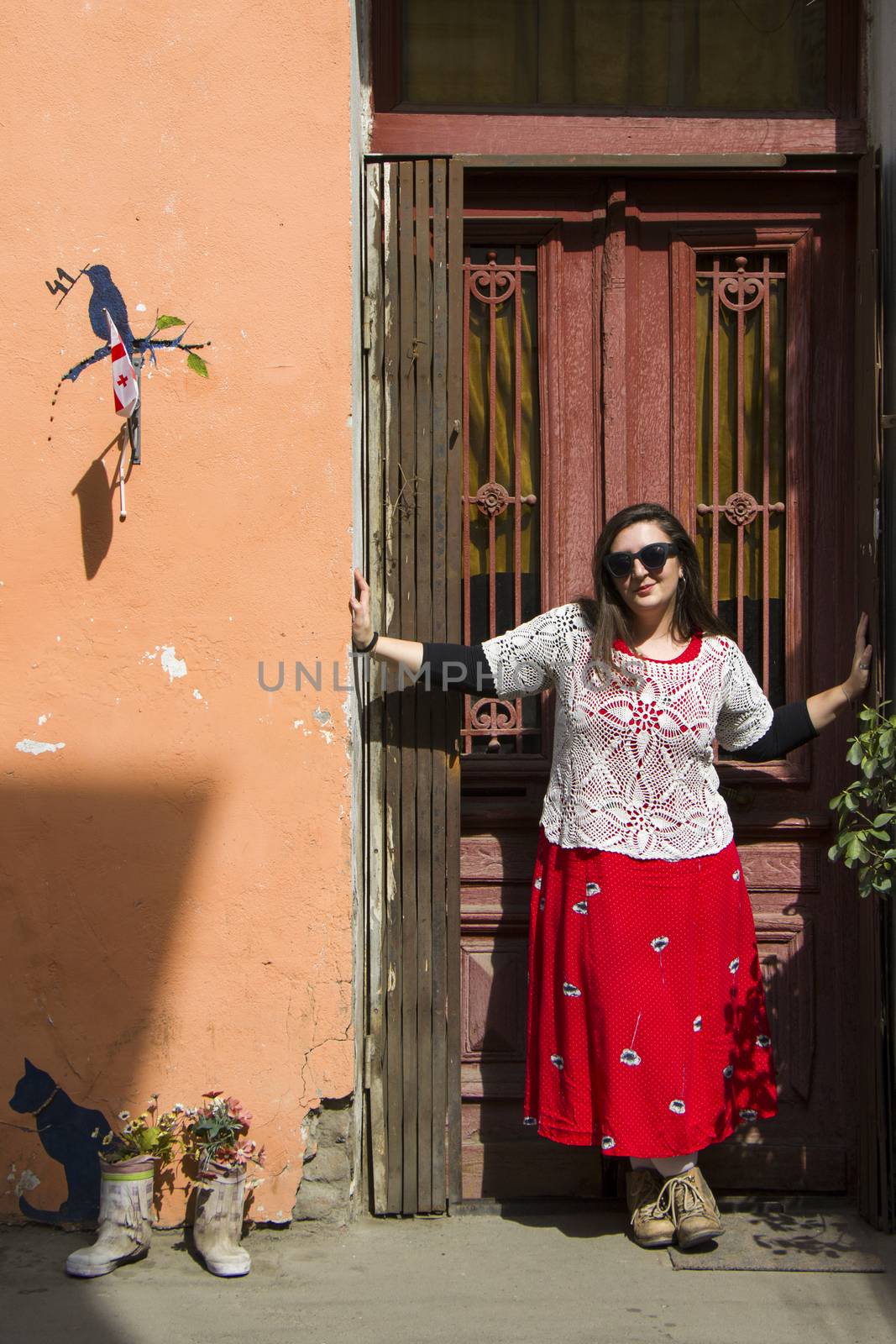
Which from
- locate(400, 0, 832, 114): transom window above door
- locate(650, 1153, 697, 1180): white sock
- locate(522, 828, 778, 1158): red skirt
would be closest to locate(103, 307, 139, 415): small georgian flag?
locate(400, 0, 832, 114): transom window above door

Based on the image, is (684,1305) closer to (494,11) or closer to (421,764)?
(421,764)

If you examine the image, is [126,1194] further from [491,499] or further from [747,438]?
[747,438]

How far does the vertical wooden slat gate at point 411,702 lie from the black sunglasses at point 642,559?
20.1 inches

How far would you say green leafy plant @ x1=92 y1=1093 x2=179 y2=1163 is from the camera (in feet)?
10.3

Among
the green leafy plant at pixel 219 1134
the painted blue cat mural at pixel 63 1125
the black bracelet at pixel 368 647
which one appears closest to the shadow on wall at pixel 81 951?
the painted blue cat mural at pixel 63 1125

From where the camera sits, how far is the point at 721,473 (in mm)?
3619

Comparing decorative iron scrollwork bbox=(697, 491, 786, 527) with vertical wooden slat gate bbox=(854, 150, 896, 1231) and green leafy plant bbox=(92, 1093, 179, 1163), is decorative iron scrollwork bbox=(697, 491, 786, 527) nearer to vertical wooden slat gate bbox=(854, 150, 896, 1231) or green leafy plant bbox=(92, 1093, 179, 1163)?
vertical wooden slat gate bbox=(854, 150, 896, 1231)

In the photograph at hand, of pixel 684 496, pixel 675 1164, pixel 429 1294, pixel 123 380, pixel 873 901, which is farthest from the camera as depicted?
pixel 684 496

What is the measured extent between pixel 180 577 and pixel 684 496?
141 centimetres

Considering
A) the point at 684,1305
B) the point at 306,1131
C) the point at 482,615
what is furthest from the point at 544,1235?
the point at 482,615

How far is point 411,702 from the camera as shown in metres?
3.43

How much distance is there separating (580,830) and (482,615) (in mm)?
765

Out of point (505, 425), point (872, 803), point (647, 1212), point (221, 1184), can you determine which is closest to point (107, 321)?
point (505, 425)

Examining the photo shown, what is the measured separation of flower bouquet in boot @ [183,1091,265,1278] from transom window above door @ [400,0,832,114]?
9.21 feet
